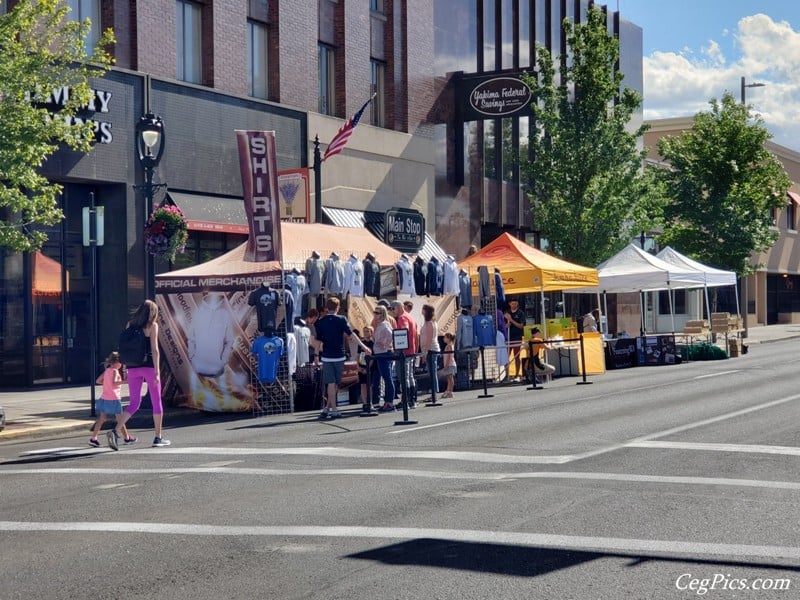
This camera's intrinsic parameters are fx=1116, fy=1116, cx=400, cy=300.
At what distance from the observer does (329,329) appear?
18062 mm

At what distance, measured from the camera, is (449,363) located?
74.0 feet

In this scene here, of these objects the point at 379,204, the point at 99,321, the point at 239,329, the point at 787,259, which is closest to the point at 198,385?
the point at 239,329

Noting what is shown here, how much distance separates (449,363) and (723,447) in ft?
33.1

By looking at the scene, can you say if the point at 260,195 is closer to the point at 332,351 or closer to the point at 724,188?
the point at 332,351

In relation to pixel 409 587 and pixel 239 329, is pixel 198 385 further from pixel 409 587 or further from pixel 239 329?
pixel 409 587

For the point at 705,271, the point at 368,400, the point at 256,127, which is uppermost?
the point at 256,127

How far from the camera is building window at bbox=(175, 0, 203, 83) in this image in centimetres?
2770

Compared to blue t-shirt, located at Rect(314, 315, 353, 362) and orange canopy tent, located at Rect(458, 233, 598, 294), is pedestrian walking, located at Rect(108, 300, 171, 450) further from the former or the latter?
orange canopy tent, located at Rect(458, 233, 598, 294)

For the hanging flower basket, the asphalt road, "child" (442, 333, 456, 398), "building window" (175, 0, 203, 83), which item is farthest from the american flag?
the asphalt road

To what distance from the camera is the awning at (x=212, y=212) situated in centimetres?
2627

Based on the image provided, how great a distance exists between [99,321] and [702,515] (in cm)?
1906

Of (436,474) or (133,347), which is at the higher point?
(133,347)

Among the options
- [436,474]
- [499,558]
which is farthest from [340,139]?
[499,558]
